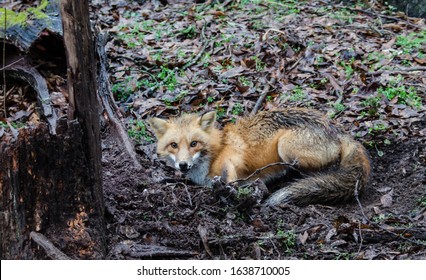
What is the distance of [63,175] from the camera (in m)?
5.18

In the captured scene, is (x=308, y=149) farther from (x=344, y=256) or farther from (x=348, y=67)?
(x=348, y=67)

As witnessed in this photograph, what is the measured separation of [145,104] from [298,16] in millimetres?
4697

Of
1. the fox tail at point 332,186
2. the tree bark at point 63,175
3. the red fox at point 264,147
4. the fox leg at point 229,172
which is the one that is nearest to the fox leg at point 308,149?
the red fox at point 264,147

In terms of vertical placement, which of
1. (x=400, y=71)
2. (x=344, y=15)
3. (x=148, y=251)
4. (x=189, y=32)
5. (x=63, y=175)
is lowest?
(x=148, y=251)

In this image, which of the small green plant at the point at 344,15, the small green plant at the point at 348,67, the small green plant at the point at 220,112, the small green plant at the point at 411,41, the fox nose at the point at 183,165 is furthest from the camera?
Answer: the small green plant at the point at 344,15

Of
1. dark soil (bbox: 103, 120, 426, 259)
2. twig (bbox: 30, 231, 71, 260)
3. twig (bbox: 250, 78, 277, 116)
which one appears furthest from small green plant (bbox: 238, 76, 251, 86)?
twig (bbox: 30, 231, 71, 260)

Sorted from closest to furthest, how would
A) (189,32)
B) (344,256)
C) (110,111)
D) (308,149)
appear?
1. (344,256)
2. (308,149)
3. (110,111)
4. (189,32)

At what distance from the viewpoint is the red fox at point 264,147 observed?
777cm

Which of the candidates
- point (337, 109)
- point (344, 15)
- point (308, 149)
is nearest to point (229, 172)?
point (308, 149)

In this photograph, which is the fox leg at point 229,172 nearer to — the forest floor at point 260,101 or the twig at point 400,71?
the forest floor at point 260,101

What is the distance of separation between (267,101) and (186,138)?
Result: 7.90 ft

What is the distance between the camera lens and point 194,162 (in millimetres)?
7887

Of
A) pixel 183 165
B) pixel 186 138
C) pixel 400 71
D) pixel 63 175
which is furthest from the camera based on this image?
pixel 400 71

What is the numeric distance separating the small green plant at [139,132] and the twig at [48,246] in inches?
157
